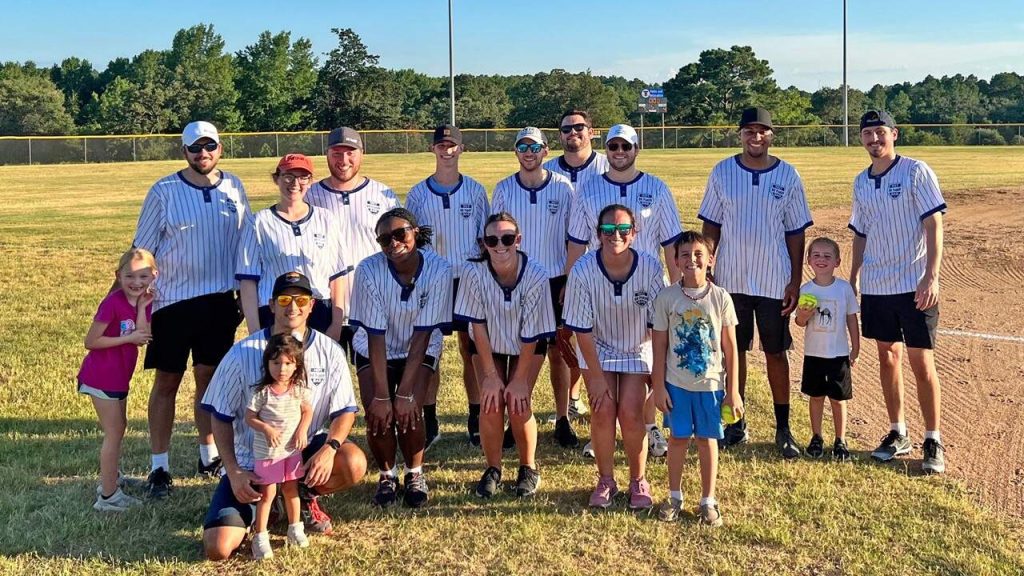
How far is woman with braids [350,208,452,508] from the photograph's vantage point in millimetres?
4680

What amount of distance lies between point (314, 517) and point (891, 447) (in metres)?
3.48

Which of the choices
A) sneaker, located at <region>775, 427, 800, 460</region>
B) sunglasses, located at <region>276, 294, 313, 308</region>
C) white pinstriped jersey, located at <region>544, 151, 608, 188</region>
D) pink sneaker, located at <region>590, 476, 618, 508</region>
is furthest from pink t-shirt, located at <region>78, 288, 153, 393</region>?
sneaker, located at <region>775, 427, 800, 460</region>

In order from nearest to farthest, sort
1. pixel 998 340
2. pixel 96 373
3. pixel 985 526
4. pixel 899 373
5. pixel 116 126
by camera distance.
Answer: pixel 985 526, pixel 96 373, pixel 899 373, pixel 998 340, pixel 116 126

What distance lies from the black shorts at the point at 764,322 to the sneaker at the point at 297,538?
2.88 meters

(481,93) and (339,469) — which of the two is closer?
(339,469)

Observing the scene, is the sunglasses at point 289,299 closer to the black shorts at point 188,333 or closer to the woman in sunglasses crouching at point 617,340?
the black shorts at point 188,333

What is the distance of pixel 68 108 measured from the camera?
2719 inches

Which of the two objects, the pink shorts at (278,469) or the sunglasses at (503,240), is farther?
the sunglasses at (503,240)

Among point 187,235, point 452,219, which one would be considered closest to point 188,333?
point 187,235

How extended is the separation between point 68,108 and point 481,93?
34656 millimetres

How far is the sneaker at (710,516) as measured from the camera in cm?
434

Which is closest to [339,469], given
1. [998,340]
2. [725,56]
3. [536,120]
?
[998,340]

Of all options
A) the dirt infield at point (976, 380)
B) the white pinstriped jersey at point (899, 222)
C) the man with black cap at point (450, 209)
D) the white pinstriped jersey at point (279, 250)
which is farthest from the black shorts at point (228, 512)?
the white pinstriped jersey at point (899, 222)

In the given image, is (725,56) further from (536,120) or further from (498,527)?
(498,527)
